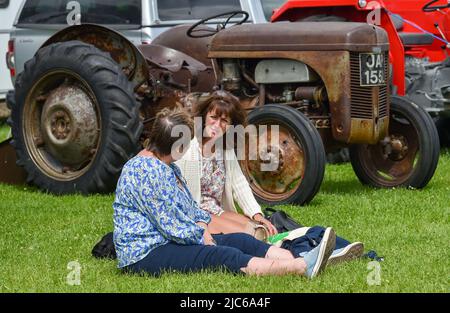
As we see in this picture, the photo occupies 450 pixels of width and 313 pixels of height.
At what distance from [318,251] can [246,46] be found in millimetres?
3393

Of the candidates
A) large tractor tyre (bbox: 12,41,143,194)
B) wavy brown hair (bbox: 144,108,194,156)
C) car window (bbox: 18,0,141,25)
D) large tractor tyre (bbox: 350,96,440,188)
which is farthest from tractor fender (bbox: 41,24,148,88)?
wavy brown hair (bbox: 144,108,194,156)

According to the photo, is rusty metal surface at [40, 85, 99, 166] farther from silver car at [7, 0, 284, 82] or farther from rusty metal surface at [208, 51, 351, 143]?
silver car at [7, 0, 284, 82]

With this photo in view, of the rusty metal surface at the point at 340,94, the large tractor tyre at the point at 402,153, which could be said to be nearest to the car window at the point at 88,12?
the large tractor tyre at the point at 402,153

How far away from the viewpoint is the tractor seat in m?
11.4

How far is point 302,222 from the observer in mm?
7938

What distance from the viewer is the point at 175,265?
19.8 ft

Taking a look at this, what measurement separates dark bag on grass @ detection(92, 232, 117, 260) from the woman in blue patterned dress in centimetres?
54

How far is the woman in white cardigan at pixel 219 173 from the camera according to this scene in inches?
272

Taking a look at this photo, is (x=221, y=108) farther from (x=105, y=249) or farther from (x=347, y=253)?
(x=347, y=253)

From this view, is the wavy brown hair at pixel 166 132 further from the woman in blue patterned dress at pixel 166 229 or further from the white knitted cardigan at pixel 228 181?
the white knitted cardigan at pixel 228 181

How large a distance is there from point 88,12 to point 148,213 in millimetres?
6806

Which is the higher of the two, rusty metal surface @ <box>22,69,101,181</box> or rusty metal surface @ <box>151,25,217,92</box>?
rusty metal surface @ <box>151,25,217,92</box>

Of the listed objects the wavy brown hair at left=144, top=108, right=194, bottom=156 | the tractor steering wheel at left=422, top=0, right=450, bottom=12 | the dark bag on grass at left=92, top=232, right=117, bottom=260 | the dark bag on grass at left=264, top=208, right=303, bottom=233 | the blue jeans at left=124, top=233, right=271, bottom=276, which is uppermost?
the wavy brown hair at left=144, top=108, right=194, bottom=156

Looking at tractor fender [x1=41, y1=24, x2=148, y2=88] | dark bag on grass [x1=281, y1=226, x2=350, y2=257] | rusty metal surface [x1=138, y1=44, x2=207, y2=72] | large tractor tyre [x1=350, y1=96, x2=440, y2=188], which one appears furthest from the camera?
rusty metal surface [x1=138, y1=44, x2=207, y2=72]
